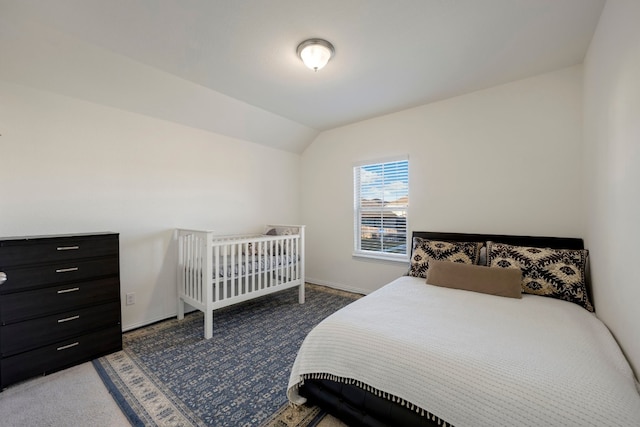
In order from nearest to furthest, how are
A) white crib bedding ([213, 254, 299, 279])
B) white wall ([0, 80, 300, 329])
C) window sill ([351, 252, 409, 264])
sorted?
1. white wall ([0, 80, 300, 329])
2. white crib bedding ([213, 254, 299, 279])
3. window sill ([351, 252, 409, 264])

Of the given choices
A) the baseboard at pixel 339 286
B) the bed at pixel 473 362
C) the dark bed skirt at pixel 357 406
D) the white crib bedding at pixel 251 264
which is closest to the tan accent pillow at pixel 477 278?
the bed at pixel 473 362

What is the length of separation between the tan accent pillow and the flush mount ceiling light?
6.36 ft

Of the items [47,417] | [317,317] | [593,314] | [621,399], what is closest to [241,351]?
[317,317]

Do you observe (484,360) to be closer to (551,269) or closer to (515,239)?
(551,269)

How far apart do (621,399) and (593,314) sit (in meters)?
1.13

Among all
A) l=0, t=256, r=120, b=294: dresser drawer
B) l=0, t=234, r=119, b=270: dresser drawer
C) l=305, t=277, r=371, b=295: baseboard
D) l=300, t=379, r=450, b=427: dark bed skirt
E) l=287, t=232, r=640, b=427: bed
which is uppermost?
l=0, t=234, r=119, b=270: dresser drawer

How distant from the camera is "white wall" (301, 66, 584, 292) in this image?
225 cm

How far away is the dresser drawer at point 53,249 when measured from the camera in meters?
1.64

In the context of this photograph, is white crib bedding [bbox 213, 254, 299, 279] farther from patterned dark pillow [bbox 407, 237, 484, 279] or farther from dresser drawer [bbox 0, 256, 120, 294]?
patterned dark pillow [bbox 407, 237, 484, 279]

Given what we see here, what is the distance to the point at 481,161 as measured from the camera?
2646 mm

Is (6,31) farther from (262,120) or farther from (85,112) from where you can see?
(262,120)

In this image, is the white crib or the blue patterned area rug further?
the white crib

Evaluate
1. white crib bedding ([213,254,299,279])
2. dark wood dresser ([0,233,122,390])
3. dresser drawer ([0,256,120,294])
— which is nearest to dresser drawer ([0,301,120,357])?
dark wood dresser ([0,233,122,390])

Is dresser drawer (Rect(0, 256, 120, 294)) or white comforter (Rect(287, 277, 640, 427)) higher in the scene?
dresser drawer (Rect(0, 256, 120, 294))
